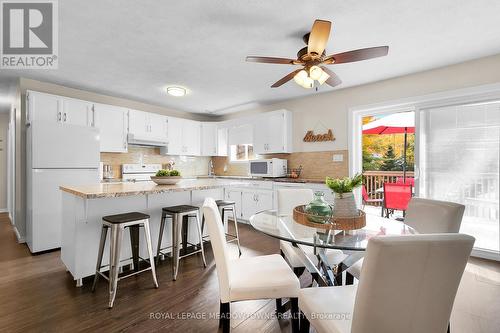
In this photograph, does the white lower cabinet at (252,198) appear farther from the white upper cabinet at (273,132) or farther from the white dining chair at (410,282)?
the white dining chair at (410,282)

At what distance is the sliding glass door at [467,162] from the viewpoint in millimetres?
2947

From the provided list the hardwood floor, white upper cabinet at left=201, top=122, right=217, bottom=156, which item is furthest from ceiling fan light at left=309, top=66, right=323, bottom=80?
white upper cabinet at left=201, top=122, right=217, bottom=156

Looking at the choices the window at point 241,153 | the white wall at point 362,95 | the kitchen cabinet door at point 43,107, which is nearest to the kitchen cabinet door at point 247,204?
the window at point 241,153

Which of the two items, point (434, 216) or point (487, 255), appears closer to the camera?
point (434, 216)

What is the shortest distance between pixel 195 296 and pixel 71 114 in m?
3.39

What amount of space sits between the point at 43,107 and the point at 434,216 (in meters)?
4.82

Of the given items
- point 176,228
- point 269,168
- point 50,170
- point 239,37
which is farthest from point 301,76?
point 50,170

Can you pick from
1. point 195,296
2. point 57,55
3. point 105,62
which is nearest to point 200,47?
point 105,62

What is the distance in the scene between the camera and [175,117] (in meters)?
5.47

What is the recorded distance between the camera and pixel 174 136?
5.24 metres

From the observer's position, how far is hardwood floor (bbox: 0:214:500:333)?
1.73 m

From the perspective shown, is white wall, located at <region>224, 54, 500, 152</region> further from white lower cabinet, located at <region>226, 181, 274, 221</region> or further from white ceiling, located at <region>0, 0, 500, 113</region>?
white lower cabinet, located at <region>226, 181, 274, 221</region>

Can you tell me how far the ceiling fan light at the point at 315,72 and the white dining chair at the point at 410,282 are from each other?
169cm

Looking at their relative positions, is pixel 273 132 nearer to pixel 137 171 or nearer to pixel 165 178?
pixel 165 178
